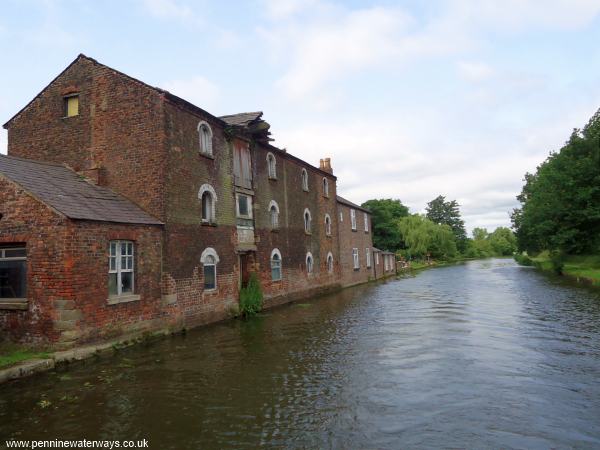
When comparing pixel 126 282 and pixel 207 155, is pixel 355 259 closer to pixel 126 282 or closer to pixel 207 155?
pixel 207 155

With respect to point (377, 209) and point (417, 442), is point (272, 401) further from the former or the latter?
point (377, 209)

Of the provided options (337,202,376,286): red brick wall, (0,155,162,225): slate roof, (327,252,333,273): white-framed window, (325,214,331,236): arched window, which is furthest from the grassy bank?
(0,155,162,225): slate roof

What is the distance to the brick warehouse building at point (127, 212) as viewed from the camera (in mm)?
10383

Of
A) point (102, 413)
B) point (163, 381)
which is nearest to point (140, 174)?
point (163, 381)

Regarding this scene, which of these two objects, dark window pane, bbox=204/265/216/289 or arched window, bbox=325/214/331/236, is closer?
dark window pane, bbox=204/265/216/289

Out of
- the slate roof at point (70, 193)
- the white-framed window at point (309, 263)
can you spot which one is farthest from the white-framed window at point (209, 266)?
the white-framed window at point (309, 263)

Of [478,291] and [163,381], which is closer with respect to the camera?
[163,381]

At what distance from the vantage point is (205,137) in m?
16.3

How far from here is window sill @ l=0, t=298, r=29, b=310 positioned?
1031 cm

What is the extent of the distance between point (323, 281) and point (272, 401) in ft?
64.4

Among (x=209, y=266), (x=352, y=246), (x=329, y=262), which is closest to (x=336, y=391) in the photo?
(x=209, y=266)

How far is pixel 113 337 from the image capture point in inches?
449

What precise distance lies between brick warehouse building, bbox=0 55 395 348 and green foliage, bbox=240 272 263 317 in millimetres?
539

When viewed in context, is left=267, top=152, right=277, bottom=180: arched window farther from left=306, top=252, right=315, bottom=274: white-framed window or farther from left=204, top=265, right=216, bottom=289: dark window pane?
left=204, top=265, right=216, bottom=289: dark window pane
